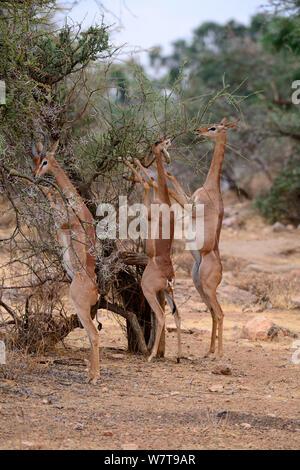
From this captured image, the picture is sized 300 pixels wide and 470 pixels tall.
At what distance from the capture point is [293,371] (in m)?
7.15

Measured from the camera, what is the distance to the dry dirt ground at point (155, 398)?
4.53m

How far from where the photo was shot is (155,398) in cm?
570

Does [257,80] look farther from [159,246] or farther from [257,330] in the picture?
[159,246]

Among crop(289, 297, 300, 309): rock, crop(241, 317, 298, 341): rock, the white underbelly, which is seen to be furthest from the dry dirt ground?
crop(289, 297, 300, 309): rock

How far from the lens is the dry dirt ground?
178 inches

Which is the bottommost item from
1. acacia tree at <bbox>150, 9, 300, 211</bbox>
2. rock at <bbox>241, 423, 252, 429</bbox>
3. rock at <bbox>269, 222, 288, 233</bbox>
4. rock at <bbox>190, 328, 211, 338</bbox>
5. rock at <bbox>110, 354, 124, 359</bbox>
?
rock at <bbox>190, 328, 211, 338</bbox>

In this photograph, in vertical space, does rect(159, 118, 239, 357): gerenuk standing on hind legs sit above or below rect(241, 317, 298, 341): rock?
above

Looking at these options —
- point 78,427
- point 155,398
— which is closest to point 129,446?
point 78,427

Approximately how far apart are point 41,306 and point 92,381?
132cm

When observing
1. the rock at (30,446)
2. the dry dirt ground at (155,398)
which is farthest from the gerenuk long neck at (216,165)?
the rock at (30,446)

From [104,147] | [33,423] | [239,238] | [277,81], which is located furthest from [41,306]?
[277,81]

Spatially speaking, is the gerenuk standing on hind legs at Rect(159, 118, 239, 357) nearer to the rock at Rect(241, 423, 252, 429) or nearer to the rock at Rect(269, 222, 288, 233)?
the rock at Rect(241, 423, 252, 429)

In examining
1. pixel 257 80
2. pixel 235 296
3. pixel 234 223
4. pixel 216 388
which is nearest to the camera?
pixel 216 388

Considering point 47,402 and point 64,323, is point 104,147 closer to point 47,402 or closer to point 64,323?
point 64,323
